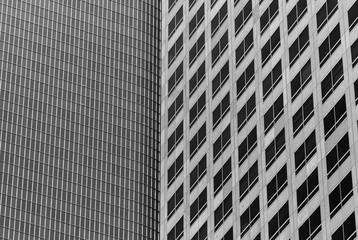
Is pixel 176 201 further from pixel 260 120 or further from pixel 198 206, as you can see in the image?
pixel 260 120

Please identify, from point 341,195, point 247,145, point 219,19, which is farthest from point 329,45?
point 219,19

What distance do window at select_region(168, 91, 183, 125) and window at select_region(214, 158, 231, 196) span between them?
35.2 ft

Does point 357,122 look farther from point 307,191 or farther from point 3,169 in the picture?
point 3,169

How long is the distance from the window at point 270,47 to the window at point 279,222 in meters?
13.3

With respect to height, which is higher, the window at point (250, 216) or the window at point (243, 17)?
the window at point (243, 17)

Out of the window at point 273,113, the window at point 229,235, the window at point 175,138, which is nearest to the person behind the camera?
the window at point 273,113

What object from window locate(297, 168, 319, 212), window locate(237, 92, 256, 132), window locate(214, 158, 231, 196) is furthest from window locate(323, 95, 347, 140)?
window locate(214, 158, 231, 196)

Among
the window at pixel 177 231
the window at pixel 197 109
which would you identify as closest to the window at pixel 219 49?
the window at pixel 197 109

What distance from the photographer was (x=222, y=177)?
3893 inches

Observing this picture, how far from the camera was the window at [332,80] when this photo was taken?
88688 mm

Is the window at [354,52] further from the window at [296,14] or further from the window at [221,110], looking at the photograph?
the window at [221,110]

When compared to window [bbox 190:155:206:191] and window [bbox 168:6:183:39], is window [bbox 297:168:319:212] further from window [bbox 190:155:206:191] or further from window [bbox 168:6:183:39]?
window [bbox 168:6:183:39]

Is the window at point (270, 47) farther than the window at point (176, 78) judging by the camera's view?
No

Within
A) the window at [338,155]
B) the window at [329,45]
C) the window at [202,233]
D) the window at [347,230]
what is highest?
the window at [329,45]
